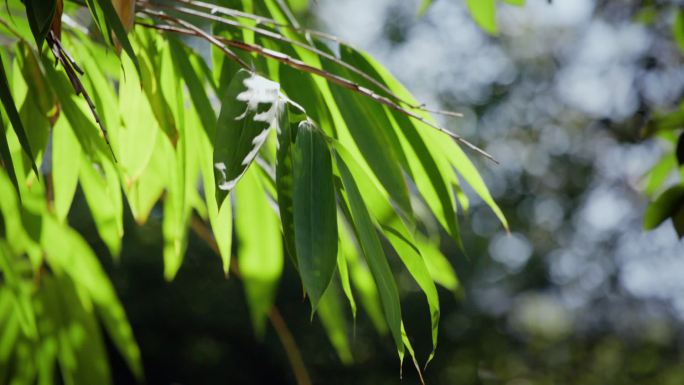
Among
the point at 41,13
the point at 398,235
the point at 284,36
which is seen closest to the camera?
the point at 41,13

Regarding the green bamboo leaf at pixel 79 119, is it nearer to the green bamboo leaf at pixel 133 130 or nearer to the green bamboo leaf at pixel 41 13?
the green bamboo leaf at pixel 133 130

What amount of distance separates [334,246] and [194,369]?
3688 mm

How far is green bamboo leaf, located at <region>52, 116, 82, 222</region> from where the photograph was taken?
97cm

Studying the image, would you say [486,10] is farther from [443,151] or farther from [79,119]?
[79,119]

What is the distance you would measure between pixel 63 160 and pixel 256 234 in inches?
9.0

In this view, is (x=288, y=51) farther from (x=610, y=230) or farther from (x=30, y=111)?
(x=610, y=230)

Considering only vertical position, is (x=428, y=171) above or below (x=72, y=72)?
below

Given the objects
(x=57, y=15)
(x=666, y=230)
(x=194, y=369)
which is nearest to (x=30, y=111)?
(x=57, y=15)

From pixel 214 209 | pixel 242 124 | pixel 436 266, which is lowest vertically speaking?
pixel 436 266

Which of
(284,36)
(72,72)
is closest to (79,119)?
(284,36)

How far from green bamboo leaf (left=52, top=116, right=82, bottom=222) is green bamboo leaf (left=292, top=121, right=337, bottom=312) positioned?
450mm

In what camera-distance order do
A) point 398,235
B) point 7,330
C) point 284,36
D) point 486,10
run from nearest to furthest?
point 398,235 < point 284,36 < point 486,10 < point 7,330

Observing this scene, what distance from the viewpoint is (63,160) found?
98 cm

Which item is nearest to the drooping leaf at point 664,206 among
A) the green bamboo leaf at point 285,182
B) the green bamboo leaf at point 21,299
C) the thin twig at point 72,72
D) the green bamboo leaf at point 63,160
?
the green bamboo leaf at point 285,182
